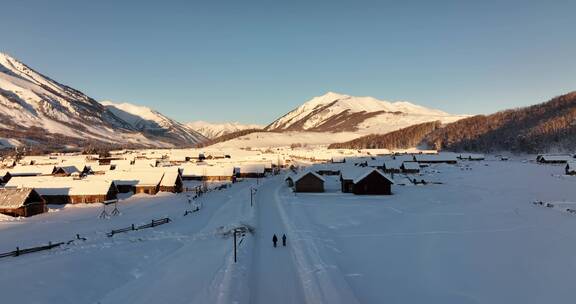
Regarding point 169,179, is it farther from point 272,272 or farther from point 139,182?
point 272,272

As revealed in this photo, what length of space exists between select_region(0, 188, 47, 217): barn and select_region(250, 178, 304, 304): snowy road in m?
29.1

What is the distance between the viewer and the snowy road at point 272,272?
20219mm

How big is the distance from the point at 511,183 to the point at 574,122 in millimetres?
135497

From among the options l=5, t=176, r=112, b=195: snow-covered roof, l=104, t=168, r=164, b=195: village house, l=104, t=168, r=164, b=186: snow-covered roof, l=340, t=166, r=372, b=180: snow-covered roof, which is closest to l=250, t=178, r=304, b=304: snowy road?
l=340, t=166, r=372, b=180: snow-covered roof

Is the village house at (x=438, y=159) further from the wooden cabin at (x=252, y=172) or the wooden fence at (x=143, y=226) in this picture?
the wooden fence at (x=143, y=226)

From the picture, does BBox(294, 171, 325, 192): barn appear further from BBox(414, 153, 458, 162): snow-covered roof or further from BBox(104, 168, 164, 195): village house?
BBox(414, 153, 458, 162): snow-covered roof

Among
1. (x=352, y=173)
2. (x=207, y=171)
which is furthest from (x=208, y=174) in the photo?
(x=352, y=173)

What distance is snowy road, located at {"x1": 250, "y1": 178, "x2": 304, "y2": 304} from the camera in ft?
66.3

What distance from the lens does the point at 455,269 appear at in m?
24.4

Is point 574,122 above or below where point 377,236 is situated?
above

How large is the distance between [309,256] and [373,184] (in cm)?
3701

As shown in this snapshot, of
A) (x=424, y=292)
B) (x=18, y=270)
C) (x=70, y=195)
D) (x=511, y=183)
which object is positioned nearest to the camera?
(x=424, y=292)

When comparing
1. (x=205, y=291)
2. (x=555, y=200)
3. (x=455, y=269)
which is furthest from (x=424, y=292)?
(x=555, y=200)

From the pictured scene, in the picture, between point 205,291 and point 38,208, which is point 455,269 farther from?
point 38,208
